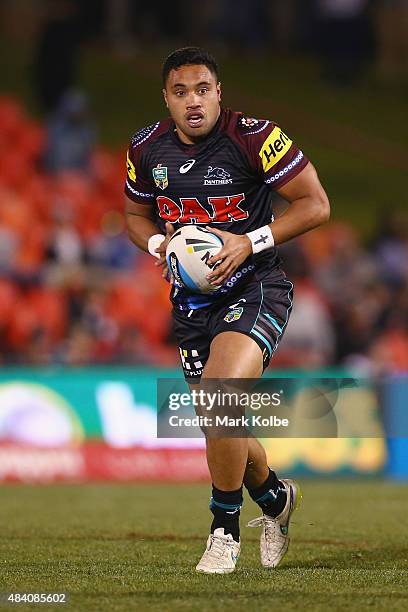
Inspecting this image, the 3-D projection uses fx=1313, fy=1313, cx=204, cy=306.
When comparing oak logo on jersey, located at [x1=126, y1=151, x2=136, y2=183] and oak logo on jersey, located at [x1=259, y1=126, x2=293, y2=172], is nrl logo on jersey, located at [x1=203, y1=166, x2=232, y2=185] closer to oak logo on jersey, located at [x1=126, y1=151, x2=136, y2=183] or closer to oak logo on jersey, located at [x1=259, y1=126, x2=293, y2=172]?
oak logo on jersey, located at [x1=259, y1=126, x2=293, y2=172]

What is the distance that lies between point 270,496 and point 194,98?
2060mm

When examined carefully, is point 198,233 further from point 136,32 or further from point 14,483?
point 136,32

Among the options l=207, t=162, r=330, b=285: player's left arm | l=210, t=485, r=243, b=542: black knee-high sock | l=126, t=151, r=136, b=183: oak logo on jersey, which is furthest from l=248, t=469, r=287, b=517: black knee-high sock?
l=126, t=151, r=136, b=183: oak logo on jersey

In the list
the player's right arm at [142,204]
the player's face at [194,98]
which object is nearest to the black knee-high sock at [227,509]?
the player's right arm at [142,204]

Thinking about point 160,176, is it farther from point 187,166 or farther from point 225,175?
point 225,175

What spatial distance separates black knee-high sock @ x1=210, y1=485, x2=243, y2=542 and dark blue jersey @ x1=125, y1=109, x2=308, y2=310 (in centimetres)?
96

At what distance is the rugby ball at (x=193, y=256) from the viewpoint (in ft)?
20.5

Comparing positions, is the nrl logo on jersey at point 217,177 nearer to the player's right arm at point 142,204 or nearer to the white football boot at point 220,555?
the player's right arm at point 142,204

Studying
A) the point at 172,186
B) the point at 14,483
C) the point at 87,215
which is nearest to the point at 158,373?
the point at 14,483

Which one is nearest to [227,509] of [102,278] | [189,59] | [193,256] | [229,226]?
[193,256]

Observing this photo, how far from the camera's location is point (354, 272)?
16406mm

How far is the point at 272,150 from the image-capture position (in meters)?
6.38

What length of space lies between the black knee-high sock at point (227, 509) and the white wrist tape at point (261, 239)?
1.16m

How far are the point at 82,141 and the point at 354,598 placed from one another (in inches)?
464
